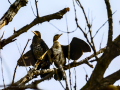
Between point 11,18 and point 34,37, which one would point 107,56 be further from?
point 34,37

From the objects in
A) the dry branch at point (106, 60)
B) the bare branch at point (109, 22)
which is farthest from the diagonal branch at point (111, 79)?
the bare branch at point (109, 22)

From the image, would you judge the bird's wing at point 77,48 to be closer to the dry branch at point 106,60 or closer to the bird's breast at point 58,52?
the bird's breast at point 58,52

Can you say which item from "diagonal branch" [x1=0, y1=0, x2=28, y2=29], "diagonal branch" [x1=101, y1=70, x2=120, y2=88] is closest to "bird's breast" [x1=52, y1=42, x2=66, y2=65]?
"diagonal branch" [x1=0, y1=0, x2=28, y2=29]

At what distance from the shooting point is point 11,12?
231 centimetres

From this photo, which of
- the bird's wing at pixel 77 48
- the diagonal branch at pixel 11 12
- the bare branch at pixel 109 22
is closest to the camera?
the bare branch at pixel 109 22

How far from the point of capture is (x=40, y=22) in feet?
8.21

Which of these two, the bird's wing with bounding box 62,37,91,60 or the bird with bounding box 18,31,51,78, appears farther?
the bird with bounding box 18,31,51,78

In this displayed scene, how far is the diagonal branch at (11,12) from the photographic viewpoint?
86.5 inches

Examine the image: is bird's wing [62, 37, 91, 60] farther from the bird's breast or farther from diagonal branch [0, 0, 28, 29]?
diagonal branch [0, 0, 28, 29]

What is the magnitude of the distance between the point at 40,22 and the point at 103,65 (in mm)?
1202

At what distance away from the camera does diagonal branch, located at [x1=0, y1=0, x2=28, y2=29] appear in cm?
220

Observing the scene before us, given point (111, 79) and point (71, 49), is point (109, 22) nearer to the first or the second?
point (111, 79)

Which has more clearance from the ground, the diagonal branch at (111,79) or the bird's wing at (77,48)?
the bird's wing at (77,48)

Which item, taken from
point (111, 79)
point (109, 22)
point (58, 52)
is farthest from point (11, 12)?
point (58, 52)
